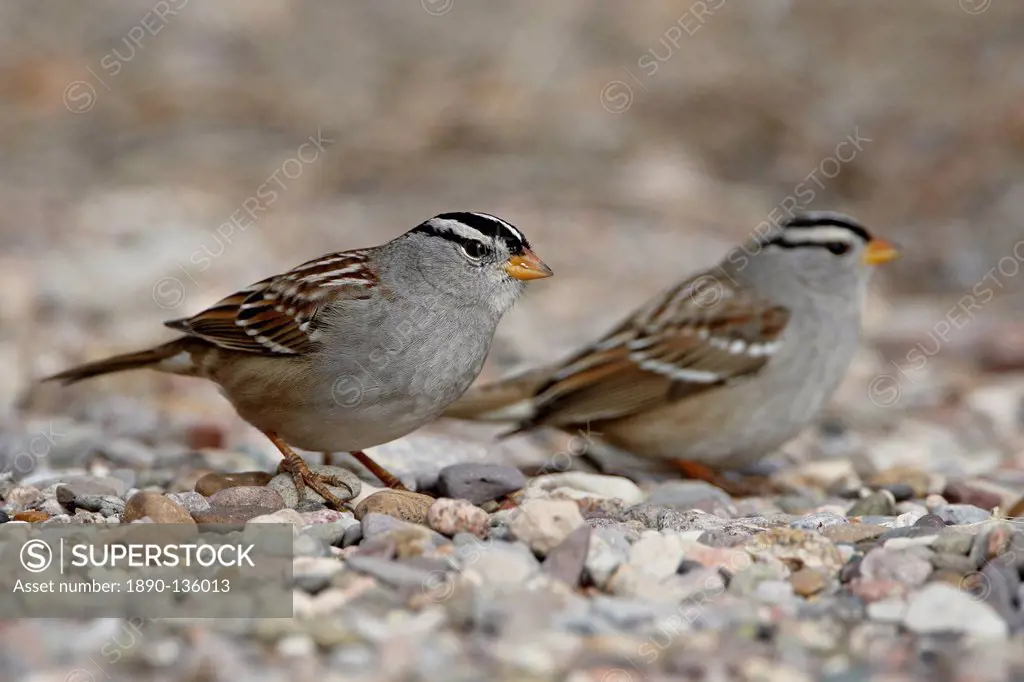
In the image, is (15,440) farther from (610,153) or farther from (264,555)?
(610,153)

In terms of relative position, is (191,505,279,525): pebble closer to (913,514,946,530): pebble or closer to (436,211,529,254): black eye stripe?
(436,211,529,254): black eye stripe

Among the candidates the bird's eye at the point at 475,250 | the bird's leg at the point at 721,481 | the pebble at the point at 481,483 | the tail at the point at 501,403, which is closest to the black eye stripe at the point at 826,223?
the bird's leg at the point at 721,481

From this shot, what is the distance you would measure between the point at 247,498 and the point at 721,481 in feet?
10.2

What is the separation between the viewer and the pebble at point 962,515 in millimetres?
5125

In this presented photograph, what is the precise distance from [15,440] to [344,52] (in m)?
10.4

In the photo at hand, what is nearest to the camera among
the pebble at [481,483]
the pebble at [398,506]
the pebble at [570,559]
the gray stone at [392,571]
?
the gray stone at [392,571]

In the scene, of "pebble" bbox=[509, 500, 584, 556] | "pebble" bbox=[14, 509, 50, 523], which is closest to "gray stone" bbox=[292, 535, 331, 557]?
"pebble" bbox=[509, 500, 584, 556]

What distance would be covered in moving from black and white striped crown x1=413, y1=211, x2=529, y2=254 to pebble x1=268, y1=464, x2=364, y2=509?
1089mm

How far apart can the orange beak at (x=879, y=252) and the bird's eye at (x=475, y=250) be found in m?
2.75

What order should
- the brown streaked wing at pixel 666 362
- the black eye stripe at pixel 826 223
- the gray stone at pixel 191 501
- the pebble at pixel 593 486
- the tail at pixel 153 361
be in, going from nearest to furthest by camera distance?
the gray stone at pixel 191 501 < the pebble at pixel 593 486 < the tail at pixel 153 361 < the brown streaked wing at pixel 666 362 < the black eye stripe at pixel 826 223

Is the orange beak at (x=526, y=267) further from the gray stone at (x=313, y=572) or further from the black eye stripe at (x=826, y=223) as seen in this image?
the black eye stripe at (x=826, y=223)

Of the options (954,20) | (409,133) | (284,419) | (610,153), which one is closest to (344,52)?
(409,133)

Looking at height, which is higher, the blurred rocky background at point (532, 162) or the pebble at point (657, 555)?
the blurred rocky background at point (532, 162)

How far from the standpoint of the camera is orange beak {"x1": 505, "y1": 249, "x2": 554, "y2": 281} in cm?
548
